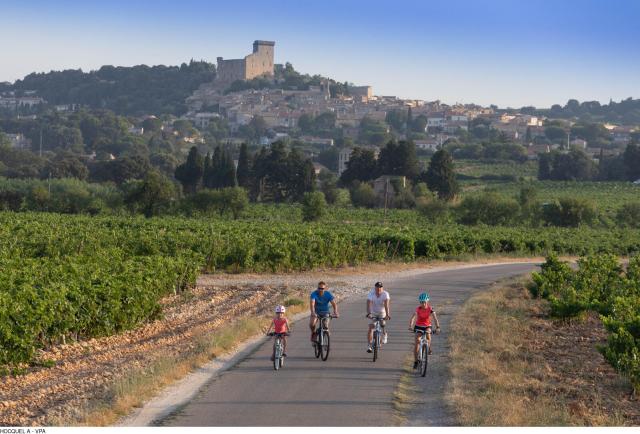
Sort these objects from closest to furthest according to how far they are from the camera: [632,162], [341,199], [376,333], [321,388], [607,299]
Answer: [321,388]
[376,333]
[607,299]
[341,199]
[632,162]

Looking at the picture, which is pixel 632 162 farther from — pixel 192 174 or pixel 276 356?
pixel 276 356

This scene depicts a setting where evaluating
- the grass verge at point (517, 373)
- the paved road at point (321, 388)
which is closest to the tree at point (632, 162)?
the grass verge at point (517, 373)

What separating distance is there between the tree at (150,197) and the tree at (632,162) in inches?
2531

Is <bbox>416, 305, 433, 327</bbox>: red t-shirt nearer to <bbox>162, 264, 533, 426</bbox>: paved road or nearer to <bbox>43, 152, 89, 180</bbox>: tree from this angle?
<bbox>162, 264, 533, 426</bbox>: paved road

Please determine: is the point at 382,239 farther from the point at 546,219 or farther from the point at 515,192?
the point at 515,192

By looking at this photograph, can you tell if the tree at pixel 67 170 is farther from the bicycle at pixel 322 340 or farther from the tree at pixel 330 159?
the bicycle at pixel 322 340

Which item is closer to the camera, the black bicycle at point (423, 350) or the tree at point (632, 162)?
the black bicycle at point (423, 350)

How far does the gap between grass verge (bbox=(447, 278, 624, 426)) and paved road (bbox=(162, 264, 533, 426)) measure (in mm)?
395

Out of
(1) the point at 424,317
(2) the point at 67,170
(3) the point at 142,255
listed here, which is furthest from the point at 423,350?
(2) the point at 67,170

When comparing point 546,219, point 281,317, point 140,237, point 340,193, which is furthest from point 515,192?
point 281,317

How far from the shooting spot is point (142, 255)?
3550 cm

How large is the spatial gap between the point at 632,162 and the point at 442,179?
35.6 meters

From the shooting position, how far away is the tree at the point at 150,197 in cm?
7162
